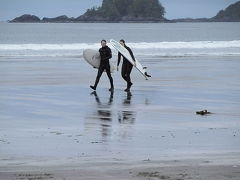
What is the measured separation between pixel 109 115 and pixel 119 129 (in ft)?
7.18

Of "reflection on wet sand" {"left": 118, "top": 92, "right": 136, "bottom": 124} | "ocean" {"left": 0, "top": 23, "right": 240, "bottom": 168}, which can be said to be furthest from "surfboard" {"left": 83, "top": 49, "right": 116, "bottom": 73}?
"reflection on wet sand" {"left": 118, "top": 92, "right": 136, "bottom": 124}

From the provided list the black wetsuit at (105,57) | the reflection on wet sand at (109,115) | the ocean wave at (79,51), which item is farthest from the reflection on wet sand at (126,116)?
the ocean wave at (79,51)

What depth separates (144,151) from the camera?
11.0 meters

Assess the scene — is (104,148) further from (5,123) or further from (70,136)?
(5,123)

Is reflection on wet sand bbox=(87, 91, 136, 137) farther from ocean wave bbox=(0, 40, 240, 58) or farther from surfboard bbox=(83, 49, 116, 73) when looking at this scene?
ocean wave bbox=(0, 40, 240, 58)

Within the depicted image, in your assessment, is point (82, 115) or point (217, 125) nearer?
point (217, 125)

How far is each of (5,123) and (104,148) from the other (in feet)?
11.4

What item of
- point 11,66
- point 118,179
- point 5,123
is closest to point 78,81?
A: point 11,66

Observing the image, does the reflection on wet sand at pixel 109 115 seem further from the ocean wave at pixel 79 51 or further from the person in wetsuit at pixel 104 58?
the ocean wave at pixel 79 51

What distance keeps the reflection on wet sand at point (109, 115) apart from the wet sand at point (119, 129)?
19 millimetres

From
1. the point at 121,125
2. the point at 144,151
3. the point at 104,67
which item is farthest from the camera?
the point at 104,67

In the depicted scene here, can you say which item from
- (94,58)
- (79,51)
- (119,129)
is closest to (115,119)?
(119,129)

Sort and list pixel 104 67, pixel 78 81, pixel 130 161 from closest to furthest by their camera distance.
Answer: pixel 130 161
pixel 104 67
pixel 78 81

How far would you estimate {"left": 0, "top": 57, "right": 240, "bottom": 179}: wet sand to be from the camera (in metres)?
9.37
